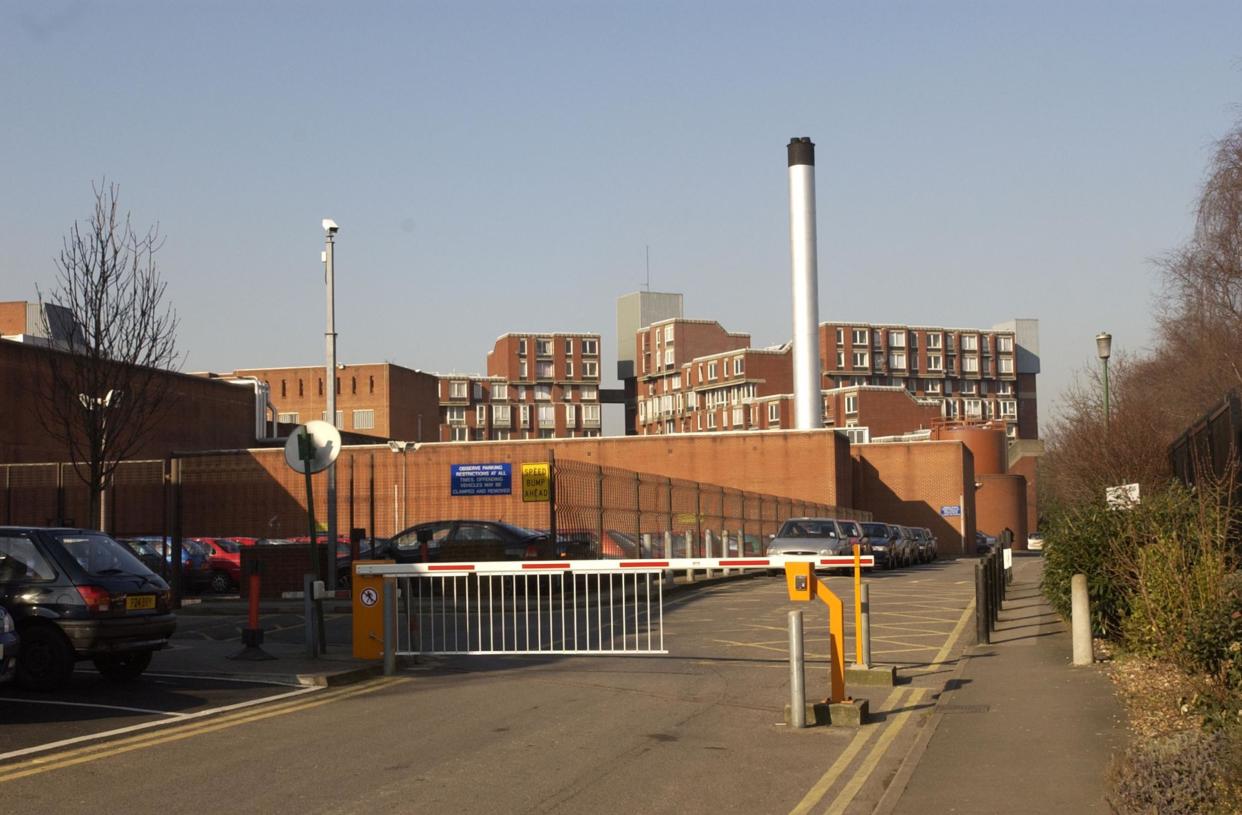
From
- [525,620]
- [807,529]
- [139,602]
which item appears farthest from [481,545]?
[139,602]

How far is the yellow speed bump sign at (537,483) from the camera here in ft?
85.5

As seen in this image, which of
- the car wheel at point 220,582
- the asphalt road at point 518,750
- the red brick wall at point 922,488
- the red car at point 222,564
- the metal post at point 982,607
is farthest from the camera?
the red brick wall at point 922,488

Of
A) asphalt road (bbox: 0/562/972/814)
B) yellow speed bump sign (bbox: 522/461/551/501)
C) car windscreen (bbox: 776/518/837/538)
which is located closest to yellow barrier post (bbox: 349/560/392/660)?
asphalt road (bbox: 0/562/972/814)

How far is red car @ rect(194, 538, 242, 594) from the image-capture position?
33688mm

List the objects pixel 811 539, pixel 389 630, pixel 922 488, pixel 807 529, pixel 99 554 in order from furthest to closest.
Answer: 1. pixel 922 488
2. pixel 807 529
3. pixel 811 539
4. pixel 389 630
5. pixel 99 554

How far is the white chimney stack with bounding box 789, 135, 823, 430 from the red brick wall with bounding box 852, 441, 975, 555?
33.5 feet

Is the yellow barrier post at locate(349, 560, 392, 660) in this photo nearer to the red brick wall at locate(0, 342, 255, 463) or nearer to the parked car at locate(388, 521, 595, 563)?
the parked car at locate(388, 521, 595, 563)

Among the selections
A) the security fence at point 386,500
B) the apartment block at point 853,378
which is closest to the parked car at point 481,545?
the security fence at point 386,500

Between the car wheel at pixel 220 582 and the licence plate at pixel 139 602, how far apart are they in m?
20.3

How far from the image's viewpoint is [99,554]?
45.7ft

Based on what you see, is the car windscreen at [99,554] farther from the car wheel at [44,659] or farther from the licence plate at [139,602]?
the car wheel at [44,659]

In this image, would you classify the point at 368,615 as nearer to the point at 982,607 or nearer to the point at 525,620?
the point at 525,620

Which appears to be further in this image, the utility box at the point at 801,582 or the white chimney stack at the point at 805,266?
the white chimney stack at the point at 805,266

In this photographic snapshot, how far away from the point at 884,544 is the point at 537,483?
62.7 ft
